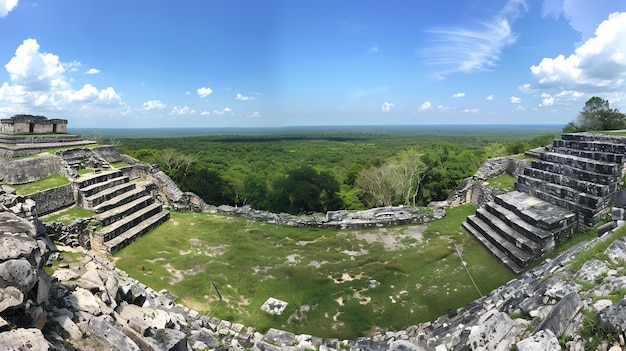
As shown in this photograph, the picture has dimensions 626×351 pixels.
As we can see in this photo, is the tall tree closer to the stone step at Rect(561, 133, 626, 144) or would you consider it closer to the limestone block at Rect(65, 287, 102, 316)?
the stone step at Rect(561, 133, 626, 144)

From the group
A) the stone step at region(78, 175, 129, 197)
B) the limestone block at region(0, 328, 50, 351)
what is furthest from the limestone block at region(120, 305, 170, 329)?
the stone step at region(78, 175, 129, 197)

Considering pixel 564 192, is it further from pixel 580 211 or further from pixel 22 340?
pixel 22 340

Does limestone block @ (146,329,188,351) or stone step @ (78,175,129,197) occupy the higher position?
stone step @ (78,175,129,197)

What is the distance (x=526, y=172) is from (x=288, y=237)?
840cm

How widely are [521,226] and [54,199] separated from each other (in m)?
14.3

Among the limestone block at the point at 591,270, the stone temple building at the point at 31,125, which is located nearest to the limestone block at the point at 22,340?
the limestone block at the point at 591,270

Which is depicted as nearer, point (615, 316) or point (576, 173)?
point (615, 316)

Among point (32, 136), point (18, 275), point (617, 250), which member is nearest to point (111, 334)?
point (18, 275)

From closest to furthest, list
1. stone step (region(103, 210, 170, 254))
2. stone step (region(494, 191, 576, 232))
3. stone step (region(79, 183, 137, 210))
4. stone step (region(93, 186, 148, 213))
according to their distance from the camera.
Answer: stone step (region(494, 191, 576, 232)) → stone step (region(103, 210, 170, 254)) → stone step (region(79, 183, 137, 210)) → stone step (region(93, 186, 148, 213))

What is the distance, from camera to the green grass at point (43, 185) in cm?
1108

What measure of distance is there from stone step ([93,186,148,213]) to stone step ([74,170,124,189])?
39.6 inches

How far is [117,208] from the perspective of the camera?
12.3 metres

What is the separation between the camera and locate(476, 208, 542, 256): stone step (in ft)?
27.1

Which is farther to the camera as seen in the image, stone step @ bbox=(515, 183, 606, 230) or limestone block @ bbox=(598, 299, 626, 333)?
stone step @ bbox=(515, 183, 606, 230)
